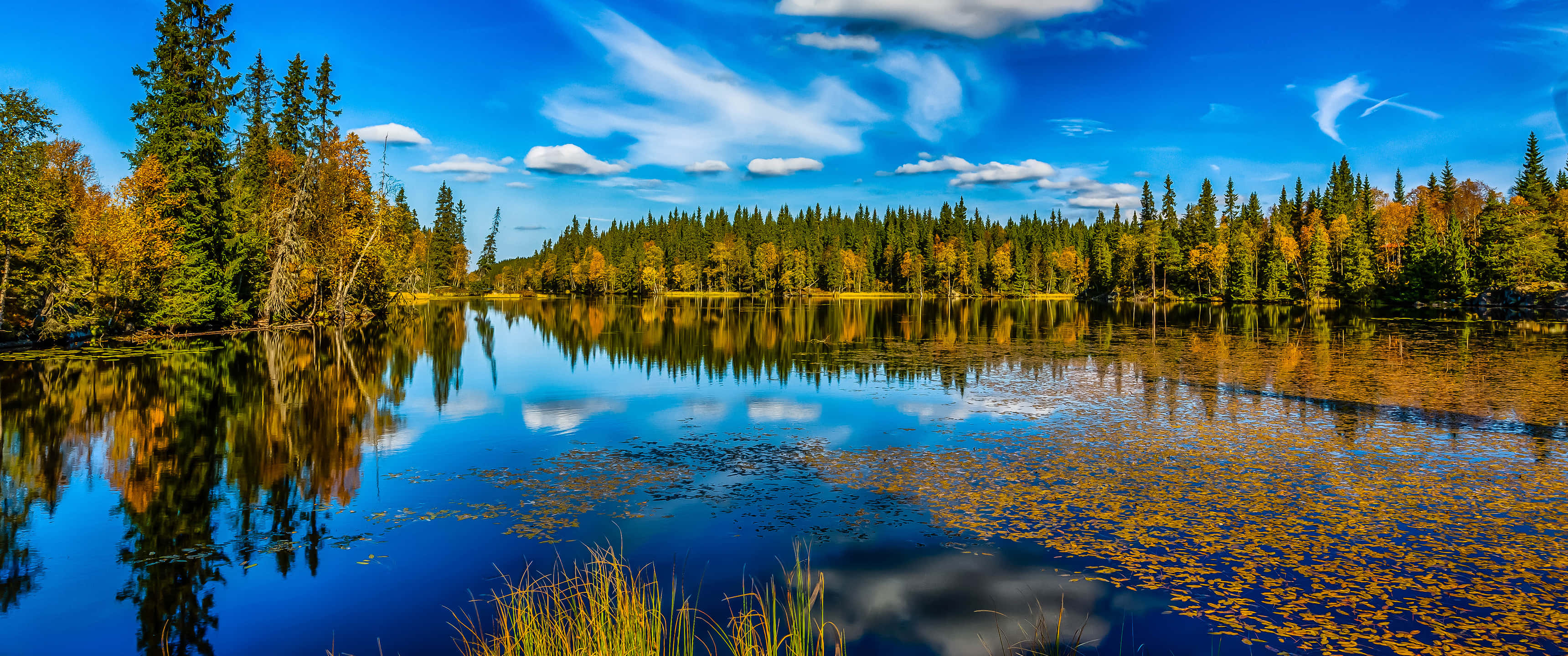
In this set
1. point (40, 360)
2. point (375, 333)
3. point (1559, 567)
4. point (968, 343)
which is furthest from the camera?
point (375, 333)

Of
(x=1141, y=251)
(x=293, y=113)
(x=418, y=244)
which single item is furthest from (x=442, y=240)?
(x=1141, y=251)

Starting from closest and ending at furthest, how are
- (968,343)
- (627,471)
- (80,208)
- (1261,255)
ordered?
(627,471) < (80,208) < (968,343) < (1261,255)

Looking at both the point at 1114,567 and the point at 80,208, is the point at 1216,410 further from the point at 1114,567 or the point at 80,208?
the point at 80,208

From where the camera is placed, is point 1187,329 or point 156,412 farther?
point 1187,329

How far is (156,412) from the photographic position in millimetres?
18469

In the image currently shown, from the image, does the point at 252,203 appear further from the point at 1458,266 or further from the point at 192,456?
the point at 1458,266

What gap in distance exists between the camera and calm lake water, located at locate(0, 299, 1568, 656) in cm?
773

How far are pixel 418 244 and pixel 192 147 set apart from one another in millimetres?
70259

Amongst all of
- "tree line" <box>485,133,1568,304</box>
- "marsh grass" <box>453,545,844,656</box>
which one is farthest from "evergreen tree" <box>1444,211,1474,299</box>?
"marsh grass" <box>453,545,844,656</box>

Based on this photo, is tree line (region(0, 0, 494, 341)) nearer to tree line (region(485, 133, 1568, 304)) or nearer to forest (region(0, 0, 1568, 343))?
forest (region(0, 0, 1568, 343))

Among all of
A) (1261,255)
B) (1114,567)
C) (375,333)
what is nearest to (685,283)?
(1261,255)

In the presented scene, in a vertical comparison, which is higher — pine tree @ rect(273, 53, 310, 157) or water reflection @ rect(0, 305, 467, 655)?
pine tree @ rect(273, 53, 310, 157)

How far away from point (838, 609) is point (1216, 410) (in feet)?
47.5

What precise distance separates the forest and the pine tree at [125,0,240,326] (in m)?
0.10
